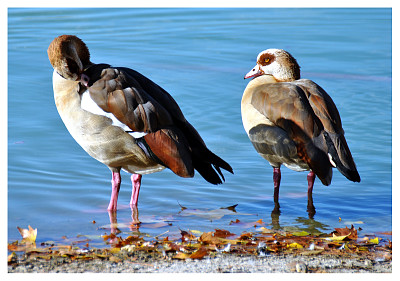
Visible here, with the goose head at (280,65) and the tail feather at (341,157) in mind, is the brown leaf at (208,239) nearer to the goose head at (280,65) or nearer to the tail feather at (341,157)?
the tail feather at (341,157)

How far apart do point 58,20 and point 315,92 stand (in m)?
10.5

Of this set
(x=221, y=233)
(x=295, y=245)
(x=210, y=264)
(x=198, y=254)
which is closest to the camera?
(x=210, y=264)

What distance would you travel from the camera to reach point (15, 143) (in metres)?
8.84

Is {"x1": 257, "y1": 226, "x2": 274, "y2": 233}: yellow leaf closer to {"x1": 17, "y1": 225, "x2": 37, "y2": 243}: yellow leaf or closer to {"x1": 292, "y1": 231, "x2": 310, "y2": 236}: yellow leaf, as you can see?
{"x1": 292, "y1": 231, "x2": 310, "y2": 236}: yellow leaf

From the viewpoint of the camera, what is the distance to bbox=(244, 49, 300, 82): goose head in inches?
308

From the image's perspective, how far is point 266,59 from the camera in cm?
794

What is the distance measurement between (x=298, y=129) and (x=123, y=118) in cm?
183

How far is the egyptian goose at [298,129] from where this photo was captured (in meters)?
6.69

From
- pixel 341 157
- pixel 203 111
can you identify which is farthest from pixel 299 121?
pixel 203 111

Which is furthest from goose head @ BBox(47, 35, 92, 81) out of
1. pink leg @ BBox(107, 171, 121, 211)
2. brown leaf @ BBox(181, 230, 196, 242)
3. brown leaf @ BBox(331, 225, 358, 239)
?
brown leaf @ BBox(331, 225, 358, 239)

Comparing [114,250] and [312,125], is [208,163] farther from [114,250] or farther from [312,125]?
[114,250]

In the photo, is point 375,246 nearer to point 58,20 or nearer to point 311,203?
point 311,203

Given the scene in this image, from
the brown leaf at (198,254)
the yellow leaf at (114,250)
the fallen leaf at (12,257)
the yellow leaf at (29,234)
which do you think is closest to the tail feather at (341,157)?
the brown leaf at (198,254)

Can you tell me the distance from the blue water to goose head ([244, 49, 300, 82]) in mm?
1266
